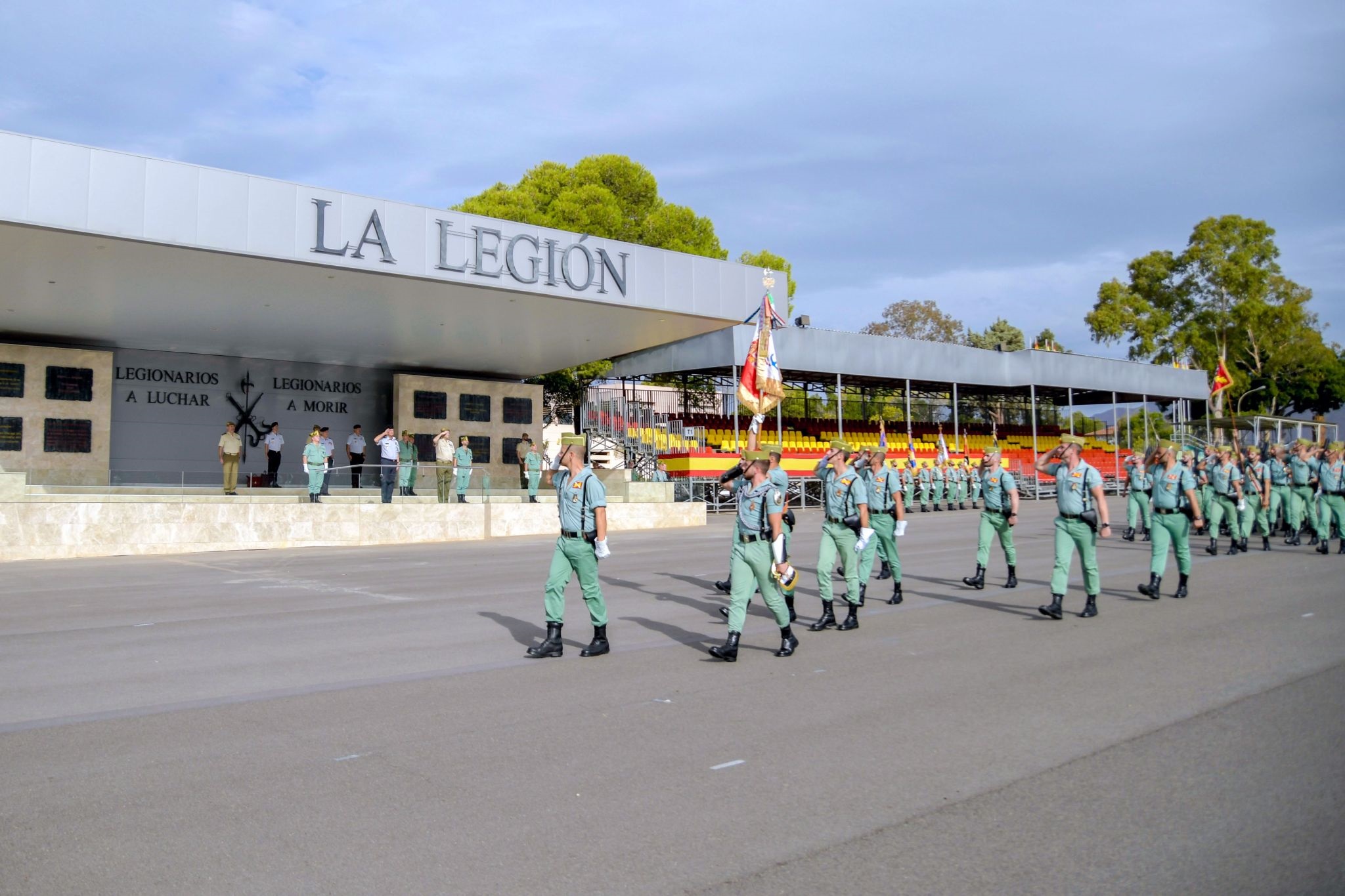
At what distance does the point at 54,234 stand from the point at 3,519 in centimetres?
528

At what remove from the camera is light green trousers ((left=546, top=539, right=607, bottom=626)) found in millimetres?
8562

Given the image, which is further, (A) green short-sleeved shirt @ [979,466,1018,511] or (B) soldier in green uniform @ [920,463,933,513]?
(B) soldier in green uniform @ [920,463,933,513]

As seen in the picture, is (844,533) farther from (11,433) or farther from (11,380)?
(11,380)

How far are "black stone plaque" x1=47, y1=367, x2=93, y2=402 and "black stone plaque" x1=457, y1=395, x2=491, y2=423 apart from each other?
1033 centimetres

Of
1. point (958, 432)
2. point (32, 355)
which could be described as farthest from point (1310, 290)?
point (32, 355)

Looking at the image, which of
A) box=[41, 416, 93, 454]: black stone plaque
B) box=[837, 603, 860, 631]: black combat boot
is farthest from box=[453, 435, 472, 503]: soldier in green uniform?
box=[837, 603, 860, 631]: black combat boot

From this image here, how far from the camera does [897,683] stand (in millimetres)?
7559

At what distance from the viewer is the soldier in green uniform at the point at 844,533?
10102 mm

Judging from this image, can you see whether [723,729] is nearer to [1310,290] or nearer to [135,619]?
[135,619]

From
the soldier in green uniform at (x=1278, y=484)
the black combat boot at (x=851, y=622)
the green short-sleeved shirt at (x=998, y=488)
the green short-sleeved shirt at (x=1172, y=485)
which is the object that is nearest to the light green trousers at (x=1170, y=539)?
the green short-sleeved shirt at (x=1172, y=485)

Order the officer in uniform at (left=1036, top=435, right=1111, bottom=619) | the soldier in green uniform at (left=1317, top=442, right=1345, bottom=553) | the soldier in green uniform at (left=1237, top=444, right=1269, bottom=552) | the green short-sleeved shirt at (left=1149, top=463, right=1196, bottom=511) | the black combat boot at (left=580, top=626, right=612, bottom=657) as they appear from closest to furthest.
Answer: the black combat boot at (left=580, top=626, right=612, bottom=657) → the officer in uniform at (left=1036, top=435, right=1111, bottom=619) → the green short-sleeved shirt at (left=1149, top=463, right=1196, bottom=511) → the soldier in green uniform at (left=1317, top=442, right=1345, bottom=553) → the soldier in green uniform at (left=1237, top=444, right=1269, bottom=552)

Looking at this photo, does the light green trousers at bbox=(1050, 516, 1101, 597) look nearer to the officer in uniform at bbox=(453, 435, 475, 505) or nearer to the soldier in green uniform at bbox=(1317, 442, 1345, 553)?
the soldier in green uniform at bbox=(1317, 442, 1345, 553)

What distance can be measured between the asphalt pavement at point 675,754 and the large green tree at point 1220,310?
58.6 metres

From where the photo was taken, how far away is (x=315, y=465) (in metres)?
21.6
